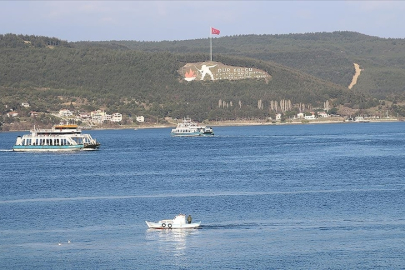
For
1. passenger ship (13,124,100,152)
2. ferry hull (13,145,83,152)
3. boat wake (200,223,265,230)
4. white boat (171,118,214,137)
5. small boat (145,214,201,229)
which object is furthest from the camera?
white boat (171,118,214,137)

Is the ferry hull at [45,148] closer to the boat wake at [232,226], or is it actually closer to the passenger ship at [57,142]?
the passenger ship at [57,142]

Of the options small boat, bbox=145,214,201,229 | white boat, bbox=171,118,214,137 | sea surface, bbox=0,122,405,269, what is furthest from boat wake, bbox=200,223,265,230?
white boat, bbox=171,118,214,137

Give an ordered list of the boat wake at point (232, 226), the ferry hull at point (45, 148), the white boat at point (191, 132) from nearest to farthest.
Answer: the boat wake at point (232, 226), the ferry hull at point (45, 148), the white boat at point (191, 132)

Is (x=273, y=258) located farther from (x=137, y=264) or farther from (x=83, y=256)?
(x=83, y=256)

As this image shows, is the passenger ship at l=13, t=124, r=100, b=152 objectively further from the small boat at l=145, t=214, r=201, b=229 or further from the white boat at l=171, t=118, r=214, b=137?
the small boat at l=145, t=214, r=201, b=229

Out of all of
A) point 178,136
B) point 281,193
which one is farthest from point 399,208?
point 178,136

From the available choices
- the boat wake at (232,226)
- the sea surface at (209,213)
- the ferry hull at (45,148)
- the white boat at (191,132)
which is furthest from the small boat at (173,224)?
the white boat at (191,132)

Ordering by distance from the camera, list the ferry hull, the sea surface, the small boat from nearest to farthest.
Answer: the sea surface < the small boat < the ferry hull

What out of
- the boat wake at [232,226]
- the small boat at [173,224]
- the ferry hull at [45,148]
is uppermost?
the ferry hull at [45,148]

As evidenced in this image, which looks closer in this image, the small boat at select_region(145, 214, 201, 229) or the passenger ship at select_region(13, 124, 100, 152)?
the small boat at select_region(145, 214, 201, 229)

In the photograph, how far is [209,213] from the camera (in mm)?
55688

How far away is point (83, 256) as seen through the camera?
43.4 metres

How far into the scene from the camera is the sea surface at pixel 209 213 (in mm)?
42719

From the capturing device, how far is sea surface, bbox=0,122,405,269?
42.7 meters
